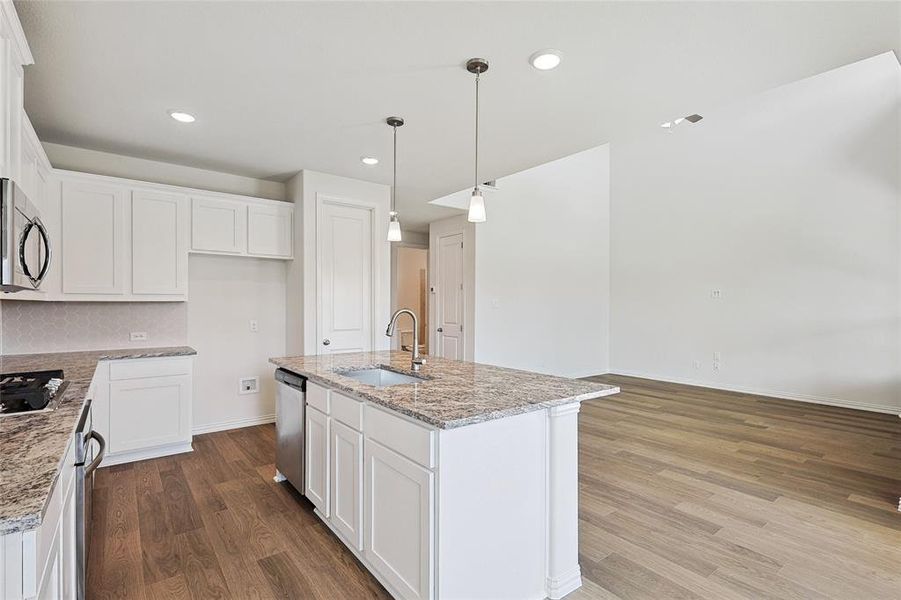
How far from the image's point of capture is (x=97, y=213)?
3527 mm

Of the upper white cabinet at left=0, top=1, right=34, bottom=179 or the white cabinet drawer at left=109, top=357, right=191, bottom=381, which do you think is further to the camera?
the white cabinet drawer at left=109, top=357, right=191, bottom=381

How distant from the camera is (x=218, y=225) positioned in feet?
13.4

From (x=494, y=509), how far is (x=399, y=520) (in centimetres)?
40

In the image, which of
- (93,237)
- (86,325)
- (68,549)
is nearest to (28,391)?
(68,549)

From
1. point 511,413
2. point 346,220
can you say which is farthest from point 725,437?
point 346,220

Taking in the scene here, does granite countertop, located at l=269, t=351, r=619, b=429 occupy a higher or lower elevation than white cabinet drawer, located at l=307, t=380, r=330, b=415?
higher

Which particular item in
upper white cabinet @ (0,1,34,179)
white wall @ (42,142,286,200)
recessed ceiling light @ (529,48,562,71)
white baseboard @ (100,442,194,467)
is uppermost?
recessed ceiling light @ (529,48,562,71)

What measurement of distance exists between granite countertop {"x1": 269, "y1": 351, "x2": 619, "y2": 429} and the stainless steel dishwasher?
0.13 meters

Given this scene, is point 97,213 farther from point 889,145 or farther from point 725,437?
point 889,145

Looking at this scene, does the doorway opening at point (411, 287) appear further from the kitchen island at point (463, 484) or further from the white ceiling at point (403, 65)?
the kitchen island at point (463, 484)

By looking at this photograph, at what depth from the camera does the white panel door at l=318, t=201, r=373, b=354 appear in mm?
4441

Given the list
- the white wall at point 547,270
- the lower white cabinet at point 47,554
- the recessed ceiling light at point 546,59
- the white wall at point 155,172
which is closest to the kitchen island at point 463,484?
the lower white cabinet at point 47,554

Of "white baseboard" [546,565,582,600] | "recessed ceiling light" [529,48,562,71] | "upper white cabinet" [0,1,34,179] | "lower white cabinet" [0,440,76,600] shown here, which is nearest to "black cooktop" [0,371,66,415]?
"lower white cabinet" [0,440,76,600]

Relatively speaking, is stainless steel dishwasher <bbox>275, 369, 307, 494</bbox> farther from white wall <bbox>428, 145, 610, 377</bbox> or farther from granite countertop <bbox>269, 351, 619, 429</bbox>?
white wall <bbox>428, 145, 610, 377</bbox>
